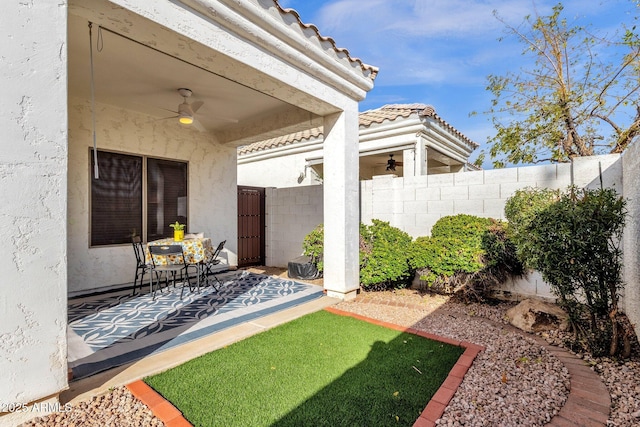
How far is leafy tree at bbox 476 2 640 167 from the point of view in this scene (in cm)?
734

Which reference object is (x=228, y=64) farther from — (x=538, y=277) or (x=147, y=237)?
(x=538, y=277)

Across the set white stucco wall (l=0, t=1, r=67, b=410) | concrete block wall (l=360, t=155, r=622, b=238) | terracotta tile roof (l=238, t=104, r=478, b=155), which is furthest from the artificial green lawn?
terracotta tile roof (l=238, t=104, r=478, b=155)

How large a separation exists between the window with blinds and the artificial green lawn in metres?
4.55

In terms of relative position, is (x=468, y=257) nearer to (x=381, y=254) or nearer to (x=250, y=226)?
(x=381, y=254)

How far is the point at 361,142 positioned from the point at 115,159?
662 cm

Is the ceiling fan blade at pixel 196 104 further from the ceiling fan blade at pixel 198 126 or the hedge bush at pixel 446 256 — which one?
the hedge bush at pixel 446 256

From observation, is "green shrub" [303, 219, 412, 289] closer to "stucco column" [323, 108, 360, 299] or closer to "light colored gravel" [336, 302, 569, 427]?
"stucco column" [323, 108, 360, 299]

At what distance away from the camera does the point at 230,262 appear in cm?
888

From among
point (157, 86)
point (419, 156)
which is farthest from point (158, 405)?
point (419, 156)

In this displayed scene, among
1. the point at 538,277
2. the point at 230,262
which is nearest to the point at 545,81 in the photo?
the point at 538,277

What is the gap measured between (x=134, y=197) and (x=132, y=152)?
1.01 m

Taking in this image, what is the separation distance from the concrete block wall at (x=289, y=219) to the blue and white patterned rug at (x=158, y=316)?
85.9 inches

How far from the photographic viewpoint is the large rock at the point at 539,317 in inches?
173

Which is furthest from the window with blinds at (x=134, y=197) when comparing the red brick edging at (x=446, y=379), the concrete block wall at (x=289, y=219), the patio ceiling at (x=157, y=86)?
the red brick edging at (x=446, y=379)
